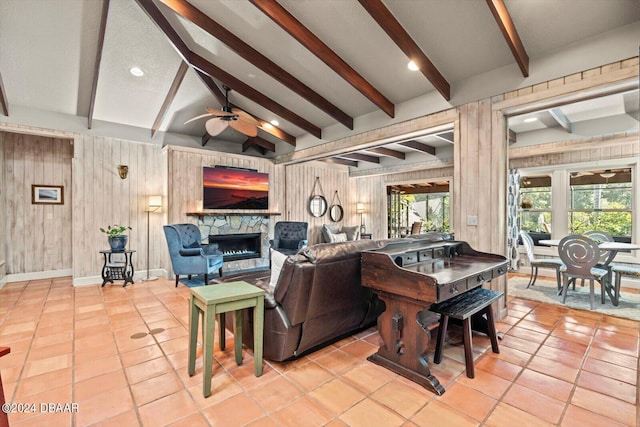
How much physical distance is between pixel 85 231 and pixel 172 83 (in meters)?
3.09

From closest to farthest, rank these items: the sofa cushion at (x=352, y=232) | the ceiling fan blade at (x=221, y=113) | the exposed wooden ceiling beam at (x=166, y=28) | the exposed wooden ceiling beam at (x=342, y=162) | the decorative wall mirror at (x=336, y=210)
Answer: the exposed wooden ceiling beam at (x=166, y=28) → the ceiling fan blade at (x=221, y=113) → the sofa cushion at (x=352, y=232) → the exposed wooden ceiling beam at (x=342, y=162) → the decorative wall mirror at (x=336, y=210)

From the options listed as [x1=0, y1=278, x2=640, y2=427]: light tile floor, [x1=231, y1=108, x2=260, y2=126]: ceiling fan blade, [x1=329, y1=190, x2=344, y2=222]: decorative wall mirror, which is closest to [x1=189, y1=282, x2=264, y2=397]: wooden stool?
[x1=0, y1=278, x2=640, y2=427]: light tile floor

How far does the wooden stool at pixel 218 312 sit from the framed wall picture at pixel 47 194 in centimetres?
540

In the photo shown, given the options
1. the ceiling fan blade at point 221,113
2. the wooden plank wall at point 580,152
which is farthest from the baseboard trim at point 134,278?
the wooden plank wall at point 580,152

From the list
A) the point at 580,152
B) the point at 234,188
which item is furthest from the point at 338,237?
the point at 580,152

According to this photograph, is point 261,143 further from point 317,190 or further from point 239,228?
point 317,190

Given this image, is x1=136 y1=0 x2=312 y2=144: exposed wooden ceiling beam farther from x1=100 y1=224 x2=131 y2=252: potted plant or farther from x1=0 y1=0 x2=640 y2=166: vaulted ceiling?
x1=100 y1=224 x2=131 y2=252: potted plant

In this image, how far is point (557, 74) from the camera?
9.41 ft

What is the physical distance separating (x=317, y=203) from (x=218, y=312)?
6282 mm

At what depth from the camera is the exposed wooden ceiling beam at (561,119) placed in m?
4.29

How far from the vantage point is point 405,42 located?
300 centimetres

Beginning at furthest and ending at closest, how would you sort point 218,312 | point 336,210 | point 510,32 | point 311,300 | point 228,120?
point 336,210 < point 228,120 < point 510,32 < point 311,300 < point 218,312

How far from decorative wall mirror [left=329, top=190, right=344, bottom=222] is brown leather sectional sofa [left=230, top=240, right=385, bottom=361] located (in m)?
5.93

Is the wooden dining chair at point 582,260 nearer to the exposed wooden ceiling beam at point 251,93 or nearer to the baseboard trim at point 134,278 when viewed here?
the exposed wooden ceiling beam at point 251,93
